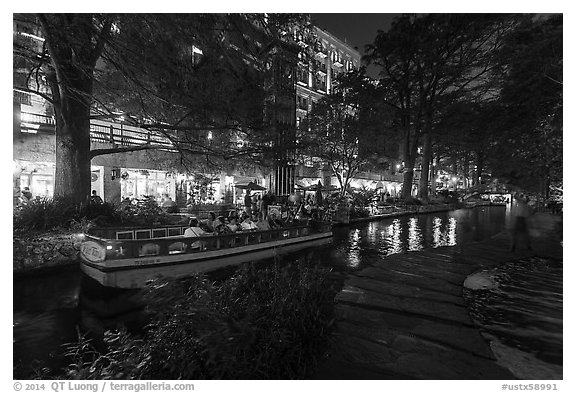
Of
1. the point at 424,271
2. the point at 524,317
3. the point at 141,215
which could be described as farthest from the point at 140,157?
the point at 524,317

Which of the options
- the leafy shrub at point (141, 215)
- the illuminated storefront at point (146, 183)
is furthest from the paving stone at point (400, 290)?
the illuminated storefront at point (146, 183)

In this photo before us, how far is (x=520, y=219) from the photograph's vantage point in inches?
419

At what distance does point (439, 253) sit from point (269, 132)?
8090mm

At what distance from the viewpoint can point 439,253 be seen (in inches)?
452

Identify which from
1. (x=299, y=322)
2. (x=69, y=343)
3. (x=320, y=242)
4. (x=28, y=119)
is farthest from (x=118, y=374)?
(x=28, y=119)

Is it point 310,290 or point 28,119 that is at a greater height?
point 28,119

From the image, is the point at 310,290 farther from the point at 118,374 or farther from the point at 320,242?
the point at 320,242

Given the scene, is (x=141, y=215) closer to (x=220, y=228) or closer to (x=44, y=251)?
(x=44, y=251)

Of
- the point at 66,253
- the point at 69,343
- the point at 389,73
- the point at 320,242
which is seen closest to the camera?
the point at 69,343

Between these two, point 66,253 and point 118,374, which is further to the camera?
point 66,253

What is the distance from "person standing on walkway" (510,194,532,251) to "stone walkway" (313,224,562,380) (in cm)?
267

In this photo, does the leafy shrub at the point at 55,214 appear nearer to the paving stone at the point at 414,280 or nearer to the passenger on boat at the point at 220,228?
the passenger on boat at the point at 220,228

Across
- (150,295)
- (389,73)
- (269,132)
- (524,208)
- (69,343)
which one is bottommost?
(69,343)

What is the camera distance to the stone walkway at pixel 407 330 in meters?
3.86
